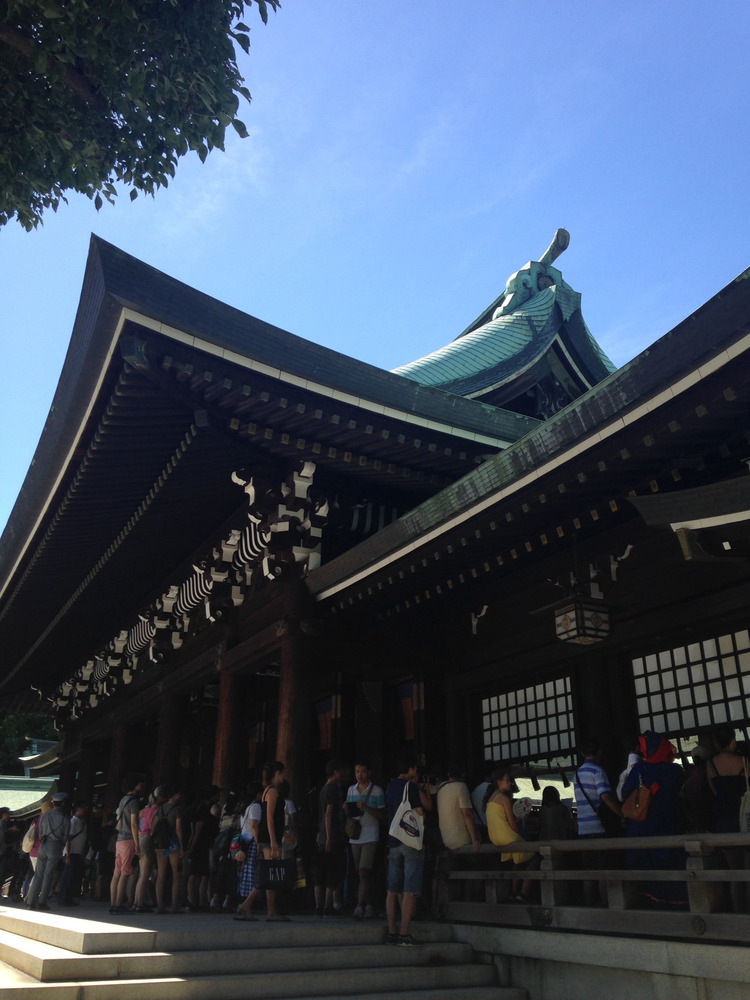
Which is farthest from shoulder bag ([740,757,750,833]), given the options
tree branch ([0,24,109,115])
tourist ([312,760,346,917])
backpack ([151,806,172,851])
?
tree branch ([0,24,109,115])

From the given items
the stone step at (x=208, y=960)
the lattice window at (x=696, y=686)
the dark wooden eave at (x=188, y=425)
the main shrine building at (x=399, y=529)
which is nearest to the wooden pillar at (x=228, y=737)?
the main shrine building at (x=399, y=529)

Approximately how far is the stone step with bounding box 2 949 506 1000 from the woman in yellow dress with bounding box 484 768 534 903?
88 centimetres

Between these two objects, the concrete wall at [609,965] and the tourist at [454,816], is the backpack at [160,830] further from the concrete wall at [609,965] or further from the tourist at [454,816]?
the concrete wall at [609,965]

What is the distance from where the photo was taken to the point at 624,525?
749 cm

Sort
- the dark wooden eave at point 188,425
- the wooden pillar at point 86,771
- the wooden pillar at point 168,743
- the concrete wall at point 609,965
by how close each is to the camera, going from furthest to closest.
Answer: the wooden pillar at point 86,771 → the wooden pillar at point 168,743 → the dark wooden eave at point 188,425 → the concrete wall at point 609,965

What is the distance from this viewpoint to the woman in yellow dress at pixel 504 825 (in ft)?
22.8

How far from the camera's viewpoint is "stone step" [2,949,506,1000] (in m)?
5.10

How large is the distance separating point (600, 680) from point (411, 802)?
2.47 meters

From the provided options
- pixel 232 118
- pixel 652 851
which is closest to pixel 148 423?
pixel 232 118

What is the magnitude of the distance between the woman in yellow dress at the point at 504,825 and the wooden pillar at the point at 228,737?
4.83 meters

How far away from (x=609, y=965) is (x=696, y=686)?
2.86m

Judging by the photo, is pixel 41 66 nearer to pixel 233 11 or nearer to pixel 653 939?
pixel 233 11

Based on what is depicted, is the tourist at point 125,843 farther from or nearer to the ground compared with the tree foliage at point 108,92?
nearer to the ground

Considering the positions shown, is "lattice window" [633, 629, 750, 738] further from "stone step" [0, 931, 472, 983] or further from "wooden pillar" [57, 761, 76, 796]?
"wooden pillar" [57, 761, 76, 796]
